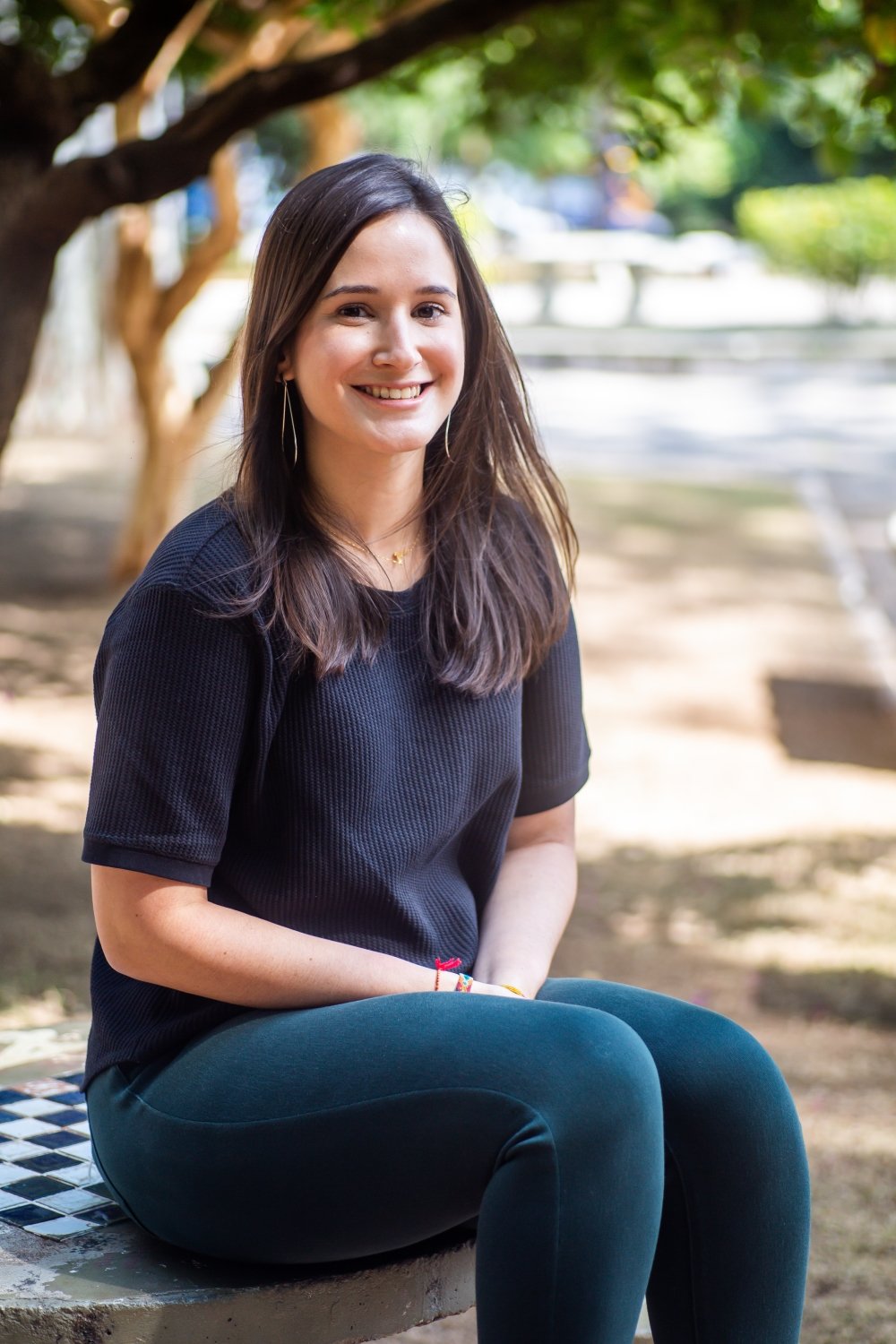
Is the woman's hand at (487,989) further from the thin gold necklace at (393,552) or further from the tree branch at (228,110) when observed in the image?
the tree branch at (228,110)

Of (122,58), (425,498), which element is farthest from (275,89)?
→ (425,498)

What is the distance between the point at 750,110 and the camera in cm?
528

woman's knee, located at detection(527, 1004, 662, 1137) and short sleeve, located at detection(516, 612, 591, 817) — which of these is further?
short sleeve, located at detection(516, 612, 591, 817)

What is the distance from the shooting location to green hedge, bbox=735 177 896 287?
25312mm

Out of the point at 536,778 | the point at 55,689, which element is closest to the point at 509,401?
the point at 536,778

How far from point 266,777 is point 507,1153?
509 millimetres

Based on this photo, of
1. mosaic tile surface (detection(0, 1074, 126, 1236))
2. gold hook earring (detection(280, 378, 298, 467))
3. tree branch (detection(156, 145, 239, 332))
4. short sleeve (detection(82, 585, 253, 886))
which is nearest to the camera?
short sleeve (detection(82, 585, 253, 886))

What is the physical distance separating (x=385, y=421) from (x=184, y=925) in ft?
2.15

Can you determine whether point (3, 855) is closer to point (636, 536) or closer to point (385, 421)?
point (385, 421)

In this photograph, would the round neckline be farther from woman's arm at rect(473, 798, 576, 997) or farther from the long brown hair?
woman's arm at rect(473, 798, 576, 997)

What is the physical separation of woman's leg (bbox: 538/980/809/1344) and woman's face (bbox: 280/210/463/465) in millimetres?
821

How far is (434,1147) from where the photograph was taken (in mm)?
1592

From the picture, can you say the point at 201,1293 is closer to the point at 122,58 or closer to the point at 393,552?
the point at 393,552

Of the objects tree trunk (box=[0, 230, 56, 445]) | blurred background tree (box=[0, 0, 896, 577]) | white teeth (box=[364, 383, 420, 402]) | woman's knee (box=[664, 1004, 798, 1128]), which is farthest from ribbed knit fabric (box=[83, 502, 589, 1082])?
tree trunk (box=[0, 230, 56, 445])
